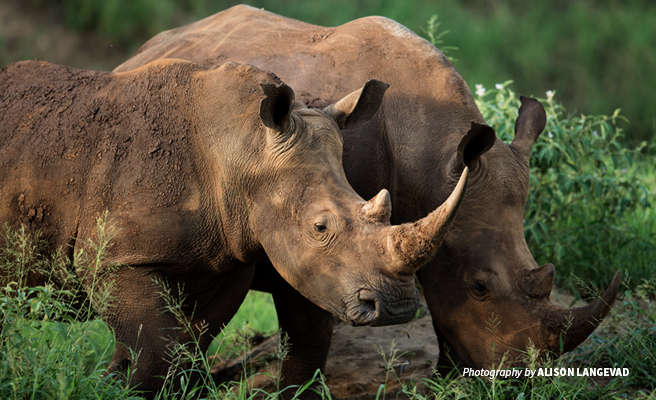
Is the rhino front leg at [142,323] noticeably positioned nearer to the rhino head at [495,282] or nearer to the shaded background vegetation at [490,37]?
the rhino head at [495,282]

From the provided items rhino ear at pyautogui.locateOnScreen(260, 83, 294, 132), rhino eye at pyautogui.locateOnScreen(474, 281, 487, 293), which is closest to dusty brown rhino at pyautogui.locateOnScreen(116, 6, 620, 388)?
rhino eye at pyautogui.locateOnScreen(474, 281, 487, 293)

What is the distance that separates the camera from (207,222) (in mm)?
4168

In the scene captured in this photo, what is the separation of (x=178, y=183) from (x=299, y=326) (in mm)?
1496

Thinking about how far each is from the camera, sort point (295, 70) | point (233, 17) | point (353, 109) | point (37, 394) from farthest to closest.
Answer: point (233, 17)
point (295, 70)
point (353, 109)
point (37, 394)

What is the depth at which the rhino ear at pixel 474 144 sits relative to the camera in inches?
165

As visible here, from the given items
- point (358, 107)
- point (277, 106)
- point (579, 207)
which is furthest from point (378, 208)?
point (579, 207)

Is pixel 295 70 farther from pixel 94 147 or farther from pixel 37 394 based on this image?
pixel 37 394

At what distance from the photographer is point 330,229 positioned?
3.83m

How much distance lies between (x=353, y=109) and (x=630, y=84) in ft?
28.5

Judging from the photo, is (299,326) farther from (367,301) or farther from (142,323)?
(367,301)

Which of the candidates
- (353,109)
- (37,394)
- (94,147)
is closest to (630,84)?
(353,109)

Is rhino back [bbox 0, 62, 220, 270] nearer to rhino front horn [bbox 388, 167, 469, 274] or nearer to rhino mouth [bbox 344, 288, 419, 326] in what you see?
rhino mouth [bbox 344, 288, 419, 326]

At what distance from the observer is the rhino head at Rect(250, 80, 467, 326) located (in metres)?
3.70

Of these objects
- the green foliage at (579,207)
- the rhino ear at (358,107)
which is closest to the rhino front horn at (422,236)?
the rhino ear at (358,107)
